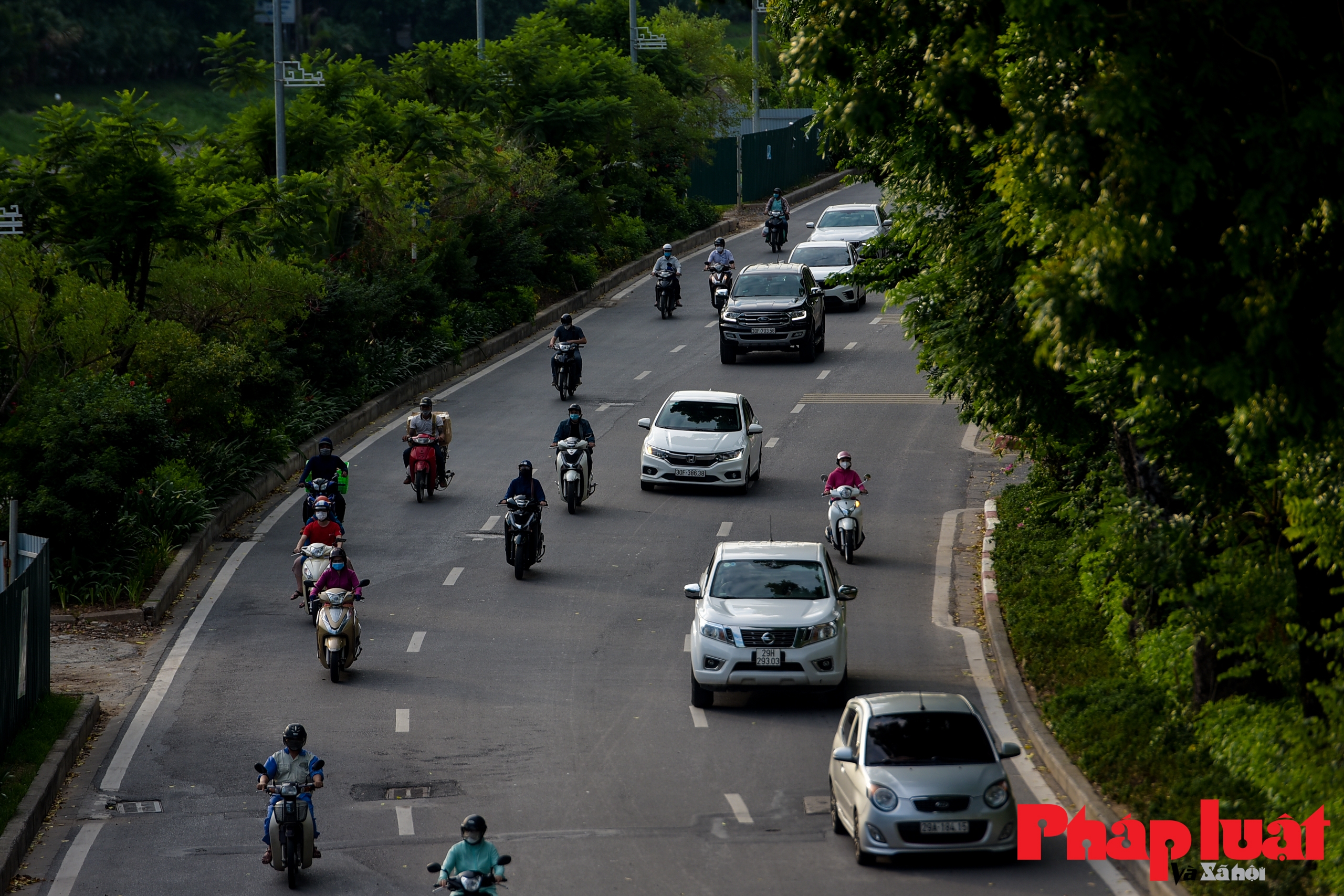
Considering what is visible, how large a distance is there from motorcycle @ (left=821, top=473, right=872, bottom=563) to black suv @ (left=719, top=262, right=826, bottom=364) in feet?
46.1

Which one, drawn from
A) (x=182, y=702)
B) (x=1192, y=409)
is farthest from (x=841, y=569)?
(x=1192, y=409)

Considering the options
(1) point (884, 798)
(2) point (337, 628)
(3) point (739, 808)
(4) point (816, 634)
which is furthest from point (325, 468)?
(1) point (884, 798)

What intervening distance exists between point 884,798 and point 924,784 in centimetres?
33

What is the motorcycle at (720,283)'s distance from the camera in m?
42.8

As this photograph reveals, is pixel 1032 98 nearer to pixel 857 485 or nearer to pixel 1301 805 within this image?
pixel 1301 805

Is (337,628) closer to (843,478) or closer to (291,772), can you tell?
(291,772)

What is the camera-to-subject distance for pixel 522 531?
22391 millimetres

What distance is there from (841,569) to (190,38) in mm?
80645

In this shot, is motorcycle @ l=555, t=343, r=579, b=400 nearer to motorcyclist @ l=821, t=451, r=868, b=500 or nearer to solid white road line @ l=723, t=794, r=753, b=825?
motorcyclist @ l=821, t=451, r=868, b=500

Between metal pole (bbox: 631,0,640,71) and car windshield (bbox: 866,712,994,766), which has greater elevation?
metal pole (bbox: 631,0,640,71)

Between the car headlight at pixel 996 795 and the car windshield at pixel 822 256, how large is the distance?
32838 mm

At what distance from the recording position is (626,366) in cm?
3700

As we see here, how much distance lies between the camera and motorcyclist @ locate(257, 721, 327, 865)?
13234 millimetres

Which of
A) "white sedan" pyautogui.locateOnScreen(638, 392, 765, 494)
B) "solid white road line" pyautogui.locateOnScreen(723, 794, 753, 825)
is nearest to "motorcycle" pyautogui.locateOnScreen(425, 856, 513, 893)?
"solid white road line" pyautogui.locateOnScreen(723, 794, 753, 825)
